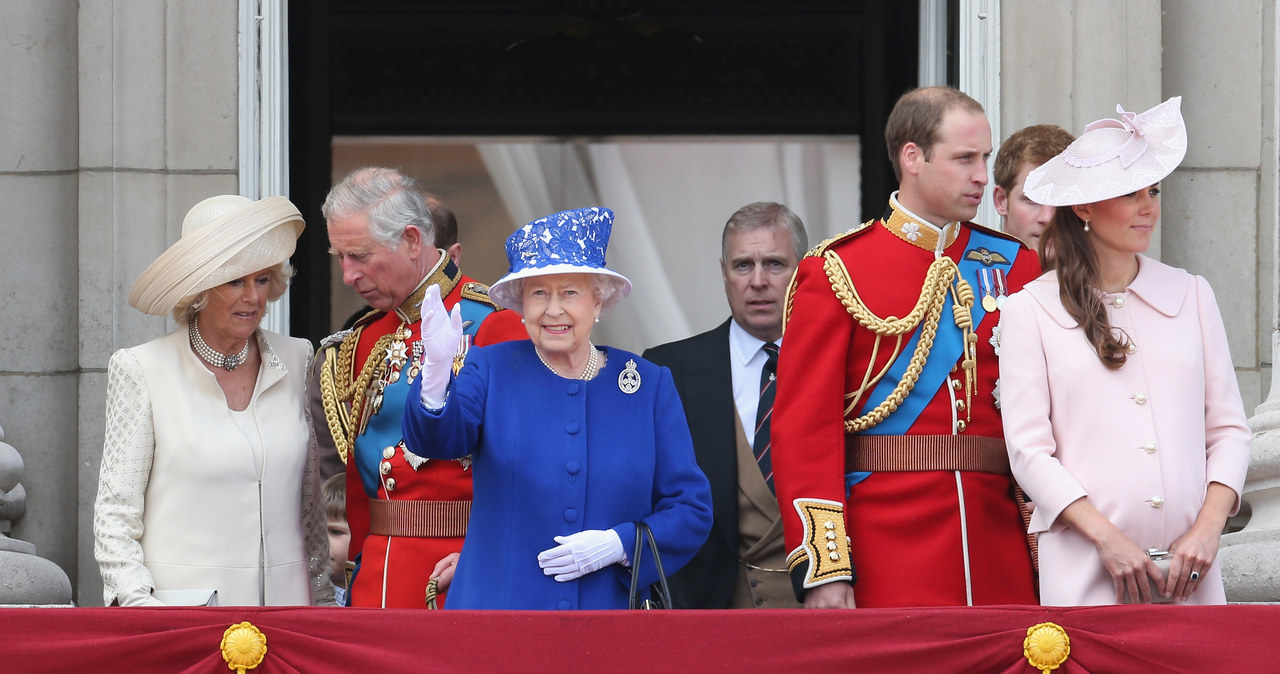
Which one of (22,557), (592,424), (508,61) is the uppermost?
(508,61)

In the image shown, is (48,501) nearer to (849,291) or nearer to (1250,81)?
(849,291)

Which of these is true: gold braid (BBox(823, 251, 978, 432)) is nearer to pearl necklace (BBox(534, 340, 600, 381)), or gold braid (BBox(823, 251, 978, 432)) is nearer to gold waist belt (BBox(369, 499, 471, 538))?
pearl necklace (BBox(534, 340, 600, 381))

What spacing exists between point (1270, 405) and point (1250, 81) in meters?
1.30

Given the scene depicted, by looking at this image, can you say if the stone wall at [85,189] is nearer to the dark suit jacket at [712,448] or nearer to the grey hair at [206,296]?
the grey hair at [206,296]

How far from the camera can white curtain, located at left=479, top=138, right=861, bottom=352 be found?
27.1 feet

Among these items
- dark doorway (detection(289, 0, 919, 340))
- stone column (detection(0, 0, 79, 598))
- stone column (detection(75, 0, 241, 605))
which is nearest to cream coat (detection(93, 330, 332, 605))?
stone column (detection(75, 0, 241, 605))

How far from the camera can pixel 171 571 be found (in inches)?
155

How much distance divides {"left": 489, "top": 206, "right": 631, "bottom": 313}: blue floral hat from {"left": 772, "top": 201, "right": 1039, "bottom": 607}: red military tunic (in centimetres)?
52

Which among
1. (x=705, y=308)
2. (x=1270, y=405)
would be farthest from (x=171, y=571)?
(x=705, y=308)

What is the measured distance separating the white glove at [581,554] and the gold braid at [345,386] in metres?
1.07

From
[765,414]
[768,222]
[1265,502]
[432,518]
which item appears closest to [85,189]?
[432,518]

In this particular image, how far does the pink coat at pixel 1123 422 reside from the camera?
3.45 metres

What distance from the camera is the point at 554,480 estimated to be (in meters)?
3.60

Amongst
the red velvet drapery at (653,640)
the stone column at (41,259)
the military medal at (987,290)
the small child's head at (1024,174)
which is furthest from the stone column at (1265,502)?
the stone column at (41,259)
